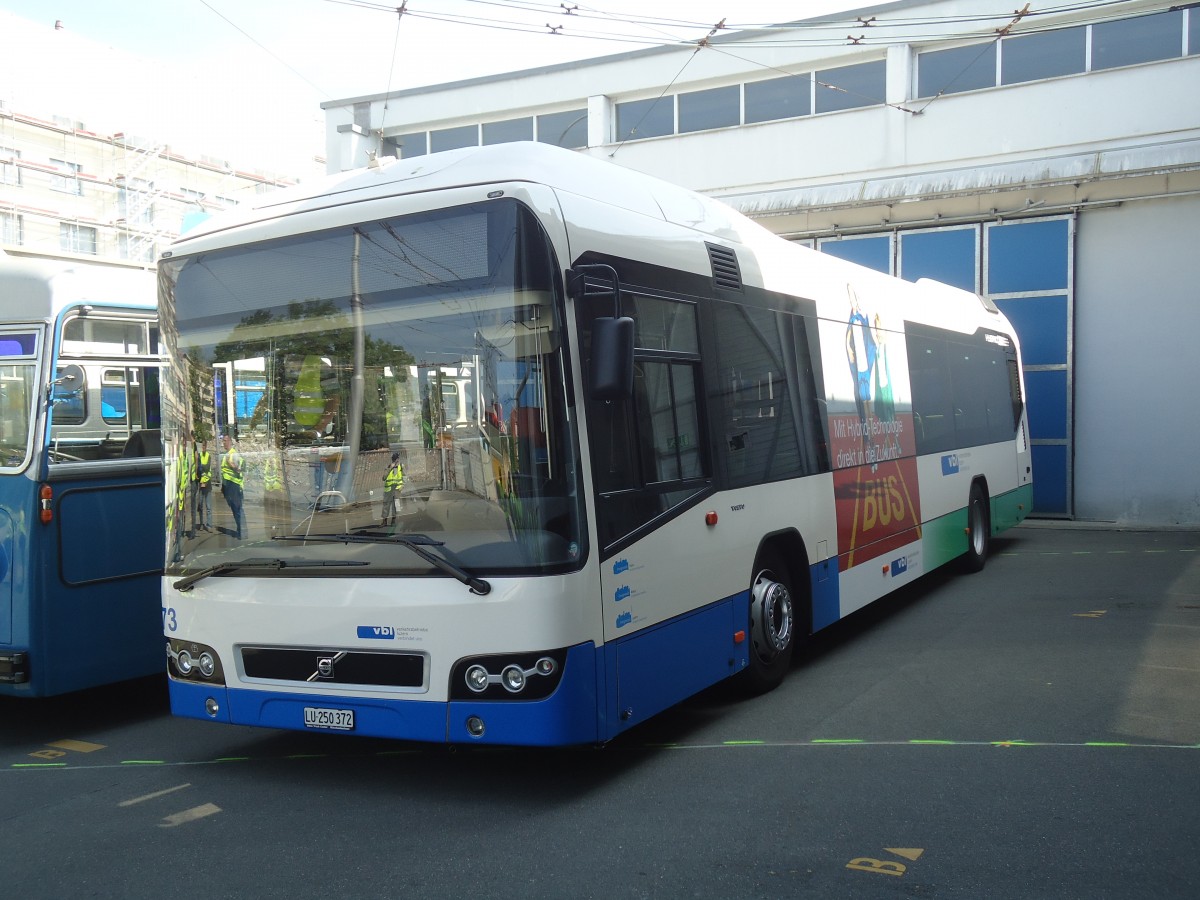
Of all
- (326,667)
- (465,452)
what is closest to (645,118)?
(465,452)

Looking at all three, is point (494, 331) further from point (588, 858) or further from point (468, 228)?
point (588, 858)

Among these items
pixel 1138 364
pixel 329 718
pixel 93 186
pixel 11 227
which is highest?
pixel 93 186

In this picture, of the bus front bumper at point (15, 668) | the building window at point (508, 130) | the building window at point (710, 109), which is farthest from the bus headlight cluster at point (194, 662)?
the building window at point (508, 130)

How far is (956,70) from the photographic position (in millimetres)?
19531

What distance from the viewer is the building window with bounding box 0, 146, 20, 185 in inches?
1876

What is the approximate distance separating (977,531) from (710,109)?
12.0m

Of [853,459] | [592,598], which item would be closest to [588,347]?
[592,598]

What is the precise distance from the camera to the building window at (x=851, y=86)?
2044 centimetres

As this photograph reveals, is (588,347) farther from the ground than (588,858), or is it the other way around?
(588,347)

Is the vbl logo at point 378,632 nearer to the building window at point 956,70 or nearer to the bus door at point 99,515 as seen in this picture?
the bus door at point 99,515

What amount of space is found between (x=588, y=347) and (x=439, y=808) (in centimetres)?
226

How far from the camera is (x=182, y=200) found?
53.8m

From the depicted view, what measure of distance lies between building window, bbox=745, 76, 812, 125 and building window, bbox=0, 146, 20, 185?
37.6 m

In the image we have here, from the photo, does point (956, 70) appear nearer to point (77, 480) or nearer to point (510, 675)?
point (77, 480)
